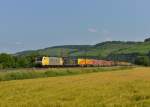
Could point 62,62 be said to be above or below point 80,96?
above

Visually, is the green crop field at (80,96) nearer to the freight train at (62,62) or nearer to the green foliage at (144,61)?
the freight train at (62,62)

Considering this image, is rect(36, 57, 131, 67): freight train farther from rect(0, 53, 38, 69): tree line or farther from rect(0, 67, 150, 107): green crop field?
rect(0, 67, 150, 107): green crop field

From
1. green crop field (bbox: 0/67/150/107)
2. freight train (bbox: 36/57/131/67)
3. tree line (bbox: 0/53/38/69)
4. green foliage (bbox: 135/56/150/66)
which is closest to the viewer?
green crop field (bbox: 0/67/150/107)

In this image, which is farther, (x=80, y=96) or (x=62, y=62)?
(x=62, y=62)

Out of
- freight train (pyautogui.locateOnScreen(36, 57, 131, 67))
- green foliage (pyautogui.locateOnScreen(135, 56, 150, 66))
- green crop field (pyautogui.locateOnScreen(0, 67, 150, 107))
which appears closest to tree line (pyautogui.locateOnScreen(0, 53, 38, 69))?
freight train (pyautogui.locateOnScreen(36, 57, 131, 67))

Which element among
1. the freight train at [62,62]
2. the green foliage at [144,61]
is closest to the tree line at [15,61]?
the freight train at [62,62]

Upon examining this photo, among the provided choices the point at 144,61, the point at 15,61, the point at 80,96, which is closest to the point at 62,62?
the point at 15,61

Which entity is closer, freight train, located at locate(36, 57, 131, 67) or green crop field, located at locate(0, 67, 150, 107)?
green crop field, located at locate(0, 67, 150, 107)

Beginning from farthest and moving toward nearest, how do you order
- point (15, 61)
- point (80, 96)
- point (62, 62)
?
point (15, 61) → point (62, 62) → point (80, 96)

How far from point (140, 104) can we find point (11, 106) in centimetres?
585

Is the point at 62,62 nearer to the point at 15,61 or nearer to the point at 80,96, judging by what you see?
the point at 15,61

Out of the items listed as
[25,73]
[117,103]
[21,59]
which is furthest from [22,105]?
[21,59]

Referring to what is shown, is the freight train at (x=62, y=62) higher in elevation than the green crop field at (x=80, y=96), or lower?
higher

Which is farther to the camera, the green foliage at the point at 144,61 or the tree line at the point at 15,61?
the green foliage at the point at 144,61
